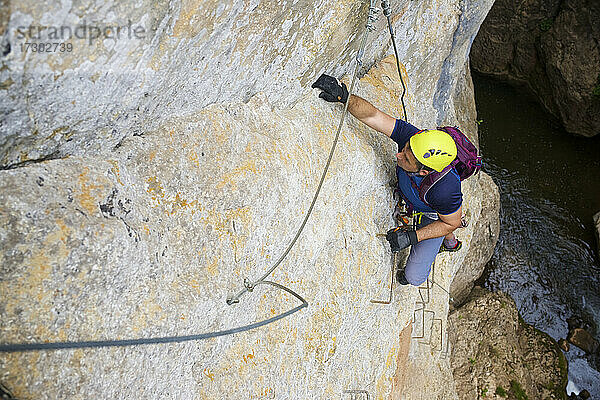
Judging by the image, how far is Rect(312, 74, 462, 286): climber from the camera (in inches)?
179

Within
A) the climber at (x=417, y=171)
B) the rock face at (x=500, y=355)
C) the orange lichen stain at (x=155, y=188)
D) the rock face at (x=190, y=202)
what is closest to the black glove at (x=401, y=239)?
the climber at (x=417, y=171)

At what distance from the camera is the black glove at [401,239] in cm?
532

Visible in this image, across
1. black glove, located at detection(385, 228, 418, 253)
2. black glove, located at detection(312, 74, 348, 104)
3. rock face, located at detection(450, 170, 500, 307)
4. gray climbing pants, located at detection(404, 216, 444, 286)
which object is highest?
black glove, located at detection(312, 74, 348, 104)

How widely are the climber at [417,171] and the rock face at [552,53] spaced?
9.54m

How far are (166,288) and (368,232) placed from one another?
8.37 feet

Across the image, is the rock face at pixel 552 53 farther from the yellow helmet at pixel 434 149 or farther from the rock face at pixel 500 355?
the yellow helmet at pixel 434 149

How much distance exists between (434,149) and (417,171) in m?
0.32

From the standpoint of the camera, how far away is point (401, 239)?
5.33m

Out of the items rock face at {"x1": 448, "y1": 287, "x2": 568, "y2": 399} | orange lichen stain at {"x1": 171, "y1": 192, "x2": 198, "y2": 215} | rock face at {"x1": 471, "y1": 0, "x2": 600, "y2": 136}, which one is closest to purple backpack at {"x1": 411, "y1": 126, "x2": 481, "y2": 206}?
orange lichen stain at {"x1": 171, "y1": 192, "x2": 198, "y2": 215}

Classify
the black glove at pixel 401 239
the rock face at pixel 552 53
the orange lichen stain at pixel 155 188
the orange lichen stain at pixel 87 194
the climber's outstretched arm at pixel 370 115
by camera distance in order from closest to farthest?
1. the orange lichen stain at pixel 87 194
2. the orange lichen stain at pixel 155 188
3. the climber's outstretched arm at pixel 370 115
4. the black glove at pixel 401 239
5. the rock face at pixel 552 53

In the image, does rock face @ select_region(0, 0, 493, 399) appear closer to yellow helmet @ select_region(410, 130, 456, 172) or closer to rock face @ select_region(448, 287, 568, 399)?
yellow helmet @ select_region(410, 130, 456, 172)

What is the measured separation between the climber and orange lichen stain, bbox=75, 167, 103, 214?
7.84 feet

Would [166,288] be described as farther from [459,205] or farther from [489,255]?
[489,255]

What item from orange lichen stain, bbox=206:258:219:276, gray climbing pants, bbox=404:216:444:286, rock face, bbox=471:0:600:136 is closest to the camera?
orange lichen stain, bbox=206:258:219:276
